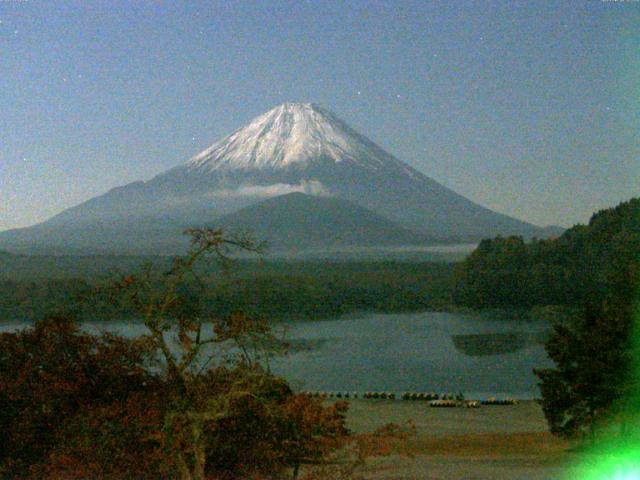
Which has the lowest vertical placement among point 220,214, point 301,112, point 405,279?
point 405,279

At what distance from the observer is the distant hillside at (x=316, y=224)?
90.0 m

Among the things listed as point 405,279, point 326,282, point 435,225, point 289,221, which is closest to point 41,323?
point 326,282

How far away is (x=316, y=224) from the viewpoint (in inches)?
3752

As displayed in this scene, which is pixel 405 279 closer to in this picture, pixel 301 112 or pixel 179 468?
pixel 301 112

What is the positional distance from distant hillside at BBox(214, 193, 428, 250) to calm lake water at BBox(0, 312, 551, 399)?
4304 centimetres

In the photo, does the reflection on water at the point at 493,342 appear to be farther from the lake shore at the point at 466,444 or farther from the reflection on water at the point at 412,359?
the lake shore at the point at 466,444

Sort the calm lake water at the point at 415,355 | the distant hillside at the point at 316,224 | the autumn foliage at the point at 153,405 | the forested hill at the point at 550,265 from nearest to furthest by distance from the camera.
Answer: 1. the autumn foliage at the point at 153,405
2. the calm lake water at the point at 415,355
3. the forested hill at the point at 550,265
4. the distant hillside at the point at 316,224

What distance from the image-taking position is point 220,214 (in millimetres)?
95938

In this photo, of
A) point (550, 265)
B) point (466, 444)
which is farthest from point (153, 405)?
point (550, 265)


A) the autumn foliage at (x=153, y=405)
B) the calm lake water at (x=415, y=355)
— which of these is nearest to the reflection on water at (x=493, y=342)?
the calm lake water at (x=415, y=355)

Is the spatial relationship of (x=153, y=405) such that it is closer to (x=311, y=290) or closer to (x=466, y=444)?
(x=466, y=444)

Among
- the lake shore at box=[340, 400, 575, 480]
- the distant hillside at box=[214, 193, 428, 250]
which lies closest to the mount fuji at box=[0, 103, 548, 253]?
the distant hillside at box=[214, 193, 428, 250]

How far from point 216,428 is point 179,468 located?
1.78 feet

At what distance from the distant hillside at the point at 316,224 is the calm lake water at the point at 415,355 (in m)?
43.0
